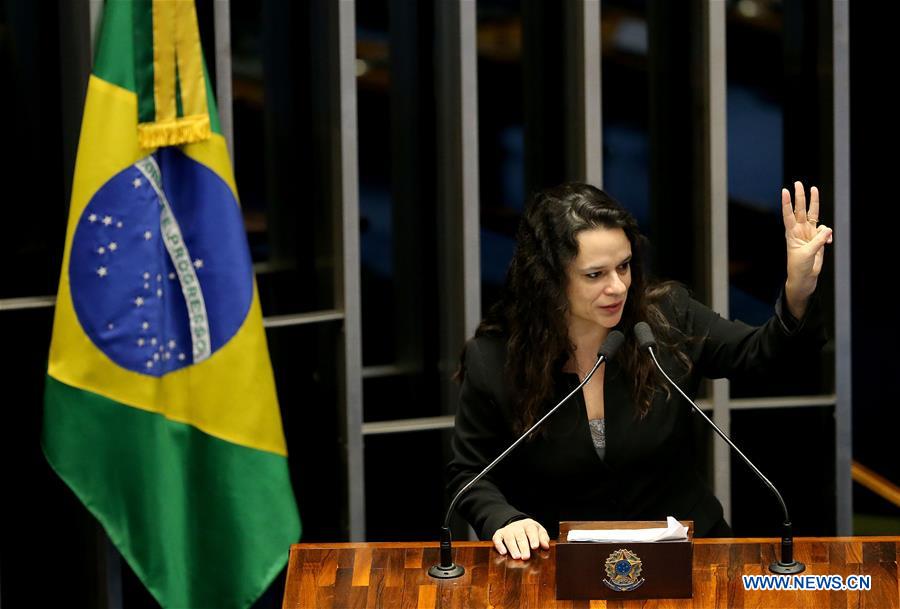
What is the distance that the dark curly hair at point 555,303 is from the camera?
307 cm

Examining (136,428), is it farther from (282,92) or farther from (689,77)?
(689,77)

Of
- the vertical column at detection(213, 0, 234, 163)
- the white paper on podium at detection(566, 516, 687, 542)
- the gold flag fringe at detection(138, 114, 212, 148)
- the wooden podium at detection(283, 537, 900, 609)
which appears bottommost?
the wooden podium at detection(283, 537, 900, 609)

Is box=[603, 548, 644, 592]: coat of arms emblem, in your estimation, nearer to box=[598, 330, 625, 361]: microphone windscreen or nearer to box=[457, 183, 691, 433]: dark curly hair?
box=[598, 330, 625, 361]: microphone windscreen

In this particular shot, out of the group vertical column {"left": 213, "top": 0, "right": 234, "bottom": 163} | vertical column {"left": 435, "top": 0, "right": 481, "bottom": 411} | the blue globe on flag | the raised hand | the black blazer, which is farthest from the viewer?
vertical column {"left": 435, "top": 0, "right": 481, "bottom": 411}

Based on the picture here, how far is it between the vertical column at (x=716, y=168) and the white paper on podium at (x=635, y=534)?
1884 millimetres

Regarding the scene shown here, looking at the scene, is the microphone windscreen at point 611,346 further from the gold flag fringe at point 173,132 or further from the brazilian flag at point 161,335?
the gold flag fringe at point 173,132

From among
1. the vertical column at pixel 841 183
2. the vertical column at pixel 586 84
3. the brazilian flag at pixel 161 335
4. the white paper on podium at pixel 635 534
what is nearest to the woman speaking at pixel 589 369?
the white paper on podium at pixel 635 534

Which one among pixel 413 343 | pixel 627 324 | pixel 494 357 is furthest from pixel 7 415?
pixel 627 324

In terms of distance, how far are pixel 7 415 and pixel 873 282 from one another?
2795mm

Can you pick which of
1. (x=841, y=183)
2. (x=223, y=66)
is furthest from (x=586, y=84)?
(x=223, y=66)

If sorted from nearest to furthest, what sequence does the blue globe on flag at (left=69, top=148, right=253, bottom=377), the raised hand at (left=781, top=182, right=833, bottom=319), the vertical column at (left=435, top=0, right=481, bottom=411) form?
1. the raised hand at (left=781, top=182, right=833, bottom=319)
2. the blue globe on flag at (left=69, top=148, right=253, bottom=377)
3. the vertical column at (left=435, top=0, right=481, bottom=411)

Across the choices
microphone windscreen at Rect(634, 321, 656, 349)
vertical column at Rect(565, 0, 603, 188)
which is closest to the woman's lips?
microphone windscreen at Rect(634, 321, 656, 349)

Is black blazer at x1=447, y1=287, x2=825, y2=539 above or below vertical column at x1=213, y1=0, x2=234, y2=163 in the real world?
below

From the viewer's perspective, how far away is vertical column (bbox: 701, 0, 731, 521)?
430 cm
